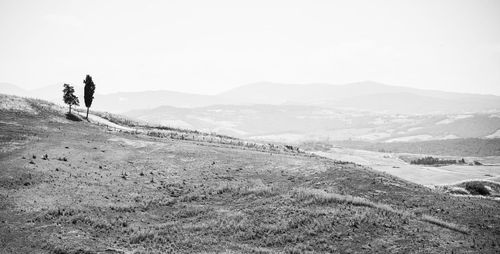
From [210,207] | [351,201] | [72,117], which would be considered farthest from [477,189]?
[72,117]

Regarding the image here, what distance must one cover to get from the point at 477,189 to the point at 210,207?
50177 millimetres

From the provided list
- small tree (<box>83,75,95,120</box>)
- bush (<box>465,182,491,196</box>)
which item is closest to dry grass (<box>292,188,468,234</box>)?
bush (<box>465,182,491,196</box>)

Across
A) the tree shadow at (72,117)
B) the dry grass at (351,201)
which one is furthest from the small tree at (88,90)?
the dry grass at (351,201)

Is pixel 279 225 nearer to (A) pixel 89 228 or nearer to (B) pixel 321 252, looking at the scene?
(B) pixel 321 252

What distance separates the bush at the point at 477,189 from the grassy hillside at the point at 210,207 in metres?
22.8

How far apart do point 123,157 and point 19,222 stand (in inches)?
841

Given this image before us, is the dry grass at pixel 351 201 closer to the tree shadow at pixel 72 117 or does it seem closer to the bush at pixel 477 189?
the bush at pixel 477 189

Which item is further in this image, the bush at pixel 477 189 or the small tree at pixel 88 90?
the small tree at pixel 88 90

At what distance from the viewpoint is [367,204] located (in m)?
34.5

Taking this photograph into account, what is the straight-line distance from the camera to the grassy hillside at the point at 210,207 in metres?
28.5

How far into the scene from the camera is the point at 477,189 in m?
60.9

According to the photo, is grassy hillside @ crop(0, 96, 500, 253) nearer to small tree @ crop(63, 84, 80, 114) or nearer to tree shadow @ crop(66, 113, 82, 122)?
tree shadow @ crop(66, 113, 82, 122)

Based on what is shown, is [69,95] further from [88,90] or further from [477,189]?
[477,189]

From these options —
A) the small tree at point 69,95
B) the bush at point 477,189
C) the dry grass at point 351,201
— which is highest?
the small tree at point 69,95
